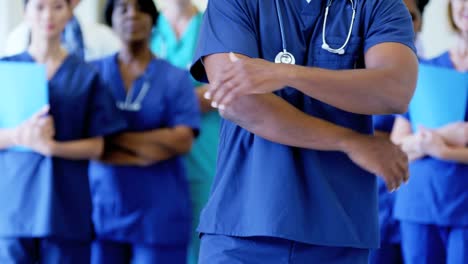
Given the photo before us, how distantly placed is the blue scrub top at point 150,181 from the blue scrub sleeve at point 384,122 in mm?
632

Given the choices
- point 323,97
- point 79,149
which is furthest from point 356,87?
point 79,149

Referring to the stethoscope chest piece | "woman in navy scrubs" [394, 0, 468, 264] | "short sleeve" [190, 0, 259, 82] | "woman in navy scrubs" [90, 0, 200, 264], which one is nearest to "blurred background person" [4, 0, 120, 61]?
"woman in navy scrubs" [90, 0, 200, 264]

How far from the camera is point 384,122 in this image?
313 cm

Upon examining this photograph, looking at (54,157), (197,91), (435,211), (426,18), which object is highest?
(426,18)

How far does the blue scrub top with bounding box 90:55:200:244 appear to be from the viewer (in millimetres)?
3141

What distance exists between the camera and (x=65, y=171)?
9.17ft

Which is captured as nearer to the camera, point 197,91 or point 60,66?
→ point 60,66

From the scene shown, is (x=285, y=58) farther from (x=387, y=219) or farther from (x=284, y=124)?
(x=387, y=219)

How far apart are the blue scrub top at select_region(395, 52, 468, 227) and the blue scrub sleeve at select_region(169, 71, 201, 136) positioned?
2.60ft

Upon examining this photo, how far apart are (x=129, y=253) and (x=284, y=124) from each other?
5.51ft

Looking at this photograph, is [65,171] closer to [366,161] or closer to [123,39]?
[123,39]

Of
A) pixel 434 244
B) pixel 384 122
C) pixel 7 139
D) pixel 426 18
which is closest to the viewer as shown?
pixel 7 139

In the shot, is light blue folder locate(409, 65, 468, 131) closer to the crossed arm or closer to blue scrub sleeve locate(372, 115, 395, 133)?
blue scrub sleeve locate(372, 115, 395, 133)

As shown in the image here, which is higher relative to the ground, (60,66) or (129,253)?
(60,66)
